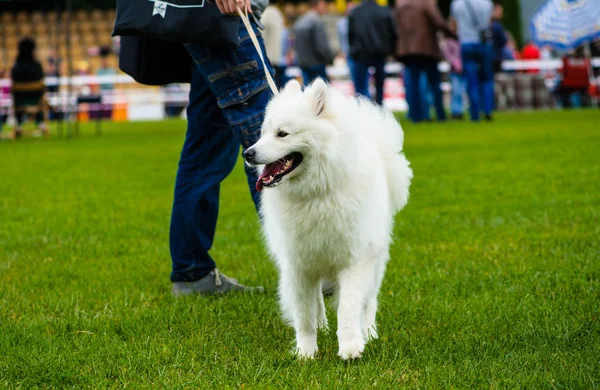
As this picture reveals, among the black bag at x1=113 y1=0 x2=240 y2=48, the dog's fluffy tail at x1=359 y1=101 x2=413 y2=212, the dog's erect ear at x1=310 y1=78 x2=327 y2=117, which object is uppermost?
the black bag at x1=113 y1=0 x2=240 y2=48

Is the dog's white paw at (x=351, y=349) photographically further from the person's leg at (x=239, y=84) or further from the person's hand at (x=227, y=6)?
the person's hand at (x=227, y=6)

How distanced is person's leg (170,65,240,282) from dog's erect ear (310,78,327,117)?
1146 millimetres

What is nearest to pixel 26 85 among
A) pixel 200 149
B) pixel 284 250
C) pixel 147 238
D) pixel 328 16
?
pixel 147 238

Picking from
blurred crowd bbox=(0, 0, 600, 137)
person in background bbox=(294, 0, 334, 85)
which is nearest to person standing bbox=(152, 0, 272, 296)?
blurred crowd bbox=(0, 0, 600, 137)

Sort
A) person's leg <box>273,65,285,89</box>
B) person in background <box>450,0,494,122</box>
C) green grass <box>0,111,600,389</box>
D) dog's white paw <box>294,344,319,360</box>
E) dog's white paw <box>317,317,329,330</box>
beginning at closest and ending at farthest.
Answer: green grass <box>0,111,600,389</box>, dog's white paw <box>294,344,319,360</box>, dog's white paw <box>317,317,329,330</box>, person in background <box>450,0,494,122</box>, person's leg <box>273,65,285,89</box>

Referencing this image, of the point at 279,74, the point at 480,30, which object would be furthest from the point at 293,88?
the point at 279,74

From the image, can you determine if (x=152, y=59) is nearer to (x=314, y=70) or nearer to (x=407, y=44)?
(x=407, y=44)

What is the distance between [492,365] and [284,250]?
3.10ft

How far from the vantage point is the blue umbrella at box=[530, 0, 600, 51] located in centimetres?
1588

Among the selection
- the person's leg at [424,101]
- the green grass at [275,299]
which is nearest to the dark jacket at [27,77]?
the person's leg at [424,101]

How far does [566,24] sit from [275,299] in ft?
44.7

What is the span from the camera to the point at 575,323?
11.9 ft

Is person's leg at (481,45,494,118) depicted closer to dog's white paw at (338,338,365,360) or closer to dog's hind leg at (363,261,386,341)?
dog's hind leg at (363,261,386,341)

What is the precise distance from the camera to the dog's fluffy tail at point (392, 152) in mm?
3883
